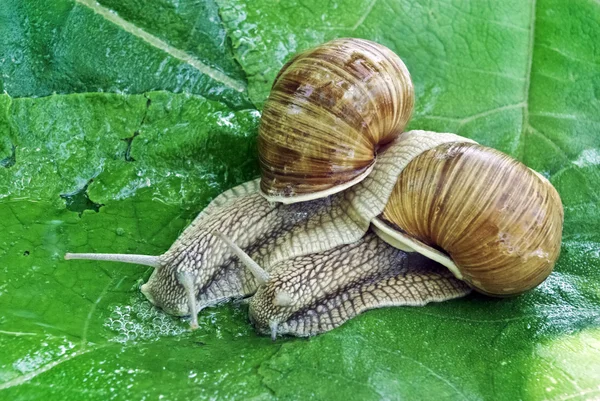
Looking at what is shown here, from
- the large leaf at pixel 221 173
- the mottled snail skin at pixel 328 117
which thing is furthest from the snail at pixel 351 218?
the large leaf at pixel 221 173

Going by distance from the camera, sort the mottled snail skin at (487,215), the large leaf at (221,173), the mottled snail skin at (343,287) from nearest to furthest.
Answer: the large leaf at (221,173) → the mottled snail skin at (487,215) → the mottled snail skin at (343,287)

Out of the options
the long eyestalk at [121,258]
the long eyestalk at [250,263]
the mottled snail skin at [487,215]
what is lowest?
the long eyestalk at [121,258]

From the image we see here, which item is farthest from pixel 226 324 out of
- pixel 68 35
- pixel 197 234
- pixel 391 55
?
pixel 68 35

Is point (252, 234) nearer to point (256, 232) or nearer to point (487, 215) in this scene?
point (256, 232)

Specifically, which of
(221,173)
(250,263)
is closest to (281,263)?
(250,263)

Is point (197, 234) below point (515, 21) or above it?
below

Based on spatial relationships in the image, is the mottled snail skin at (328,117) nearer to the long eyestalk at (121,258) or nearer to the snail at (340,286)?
the snail at (340,286)

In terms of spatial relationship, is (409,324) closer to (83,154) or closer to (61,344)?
(61,344)

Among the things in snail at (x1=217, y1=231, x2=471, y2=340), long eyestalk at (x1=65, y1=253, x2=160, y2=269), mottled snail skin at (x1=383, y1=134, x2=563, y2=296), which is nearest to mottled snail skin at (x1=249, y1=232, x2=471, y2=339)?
snail at (x1=217, y1=231, x2=471, y2=340)
